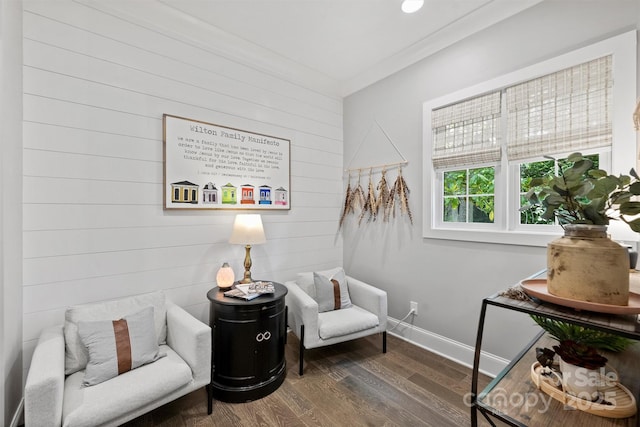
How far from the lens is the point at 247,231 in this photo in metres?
2.40

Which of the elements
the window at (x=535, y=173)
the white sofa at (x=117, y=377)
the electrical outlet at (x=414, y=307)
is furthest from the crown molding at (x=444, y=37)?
the white sofa at (x=117, y=377)

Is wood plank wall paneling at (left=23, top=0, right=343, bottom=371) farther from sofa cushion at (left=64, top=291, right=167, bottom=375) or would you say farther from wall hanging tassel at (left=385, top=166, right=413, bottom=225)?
wall hanging tassel at (left=385, top=166, right=413, bottom=225)

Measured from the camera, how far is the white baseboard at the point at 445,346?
228cm

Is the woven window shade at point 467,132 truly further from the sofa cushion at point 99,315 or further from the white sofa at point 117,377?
the sofa cushion at point 99,315

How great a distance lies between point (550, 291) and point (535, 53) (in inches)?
80.4

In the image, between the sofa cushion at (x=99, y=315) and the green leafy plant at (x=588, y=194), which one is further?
the sofa cushion at (x=99, y=315)

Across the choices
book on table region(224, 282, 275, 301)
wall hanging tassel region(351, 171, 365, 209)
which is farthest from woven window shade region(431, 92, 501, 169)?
book on table region(224, 282, 275, 301)

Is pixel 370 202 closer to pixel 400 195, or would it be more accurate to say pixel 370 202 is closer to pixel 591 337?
pixel 400 195

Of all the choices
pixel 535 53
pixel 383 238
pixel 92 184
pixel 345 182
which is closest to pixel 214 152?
pixel 92 184

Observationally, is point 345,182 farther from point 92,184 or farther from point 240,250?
point 92,184

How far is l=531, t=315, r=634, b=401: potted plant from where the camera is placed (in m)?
0.91

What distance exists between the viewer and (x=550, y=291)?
0.91 metres

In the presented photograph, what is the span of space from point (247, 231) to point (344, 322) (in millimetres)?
1161

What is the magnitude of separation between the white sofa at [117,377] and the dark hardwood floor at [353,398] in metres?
0.33
